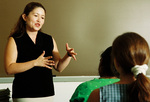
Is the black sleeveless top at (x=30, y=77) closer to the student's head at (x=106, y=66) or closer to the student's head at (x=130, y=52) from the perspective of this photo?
the student's head at (x=106, y=66)

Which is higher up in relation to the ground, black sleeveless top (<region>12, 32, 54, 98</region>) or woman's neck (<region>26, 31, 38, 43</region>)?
woman's neck (<region>26, 31, 38, 43</region>)

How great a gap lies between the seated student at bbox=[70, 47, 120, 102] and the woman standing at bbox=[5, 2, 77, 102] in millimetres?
364

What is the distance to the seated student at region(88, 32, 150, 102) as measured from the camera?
1.04 m

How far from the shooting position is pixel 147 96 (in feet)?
3.35

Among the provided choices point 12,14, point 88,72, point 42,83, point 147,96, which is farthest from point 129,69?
point 12,14

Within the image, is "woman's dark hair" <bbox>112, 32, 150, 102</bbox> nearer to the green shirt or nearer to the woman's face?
the green shirt

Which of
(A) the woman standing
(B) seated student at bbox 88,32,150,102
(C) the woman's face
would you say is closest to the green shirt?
(B) seated student at bbox 88,32,150,102

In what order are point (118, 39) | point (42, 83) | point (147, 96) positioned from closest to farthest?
point (147, 96), point (118, 39), point (42, 83)

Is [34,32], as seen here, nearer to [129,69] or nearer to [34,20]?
[34,20]

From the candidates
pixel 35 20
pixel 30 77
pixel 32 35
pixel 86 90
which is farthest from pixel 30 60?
pixel 86 90

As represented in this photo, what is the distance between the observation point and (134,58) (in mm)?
1056

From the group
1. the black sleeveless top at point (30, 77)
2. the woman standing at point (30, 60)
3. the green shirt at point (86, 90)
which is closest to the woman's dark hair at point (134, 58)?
the green shirt at point (86, 90)

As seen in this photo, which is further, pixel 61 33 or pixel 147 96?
pixel 61 33

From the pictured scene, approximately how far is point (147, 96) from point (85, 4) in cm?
179
